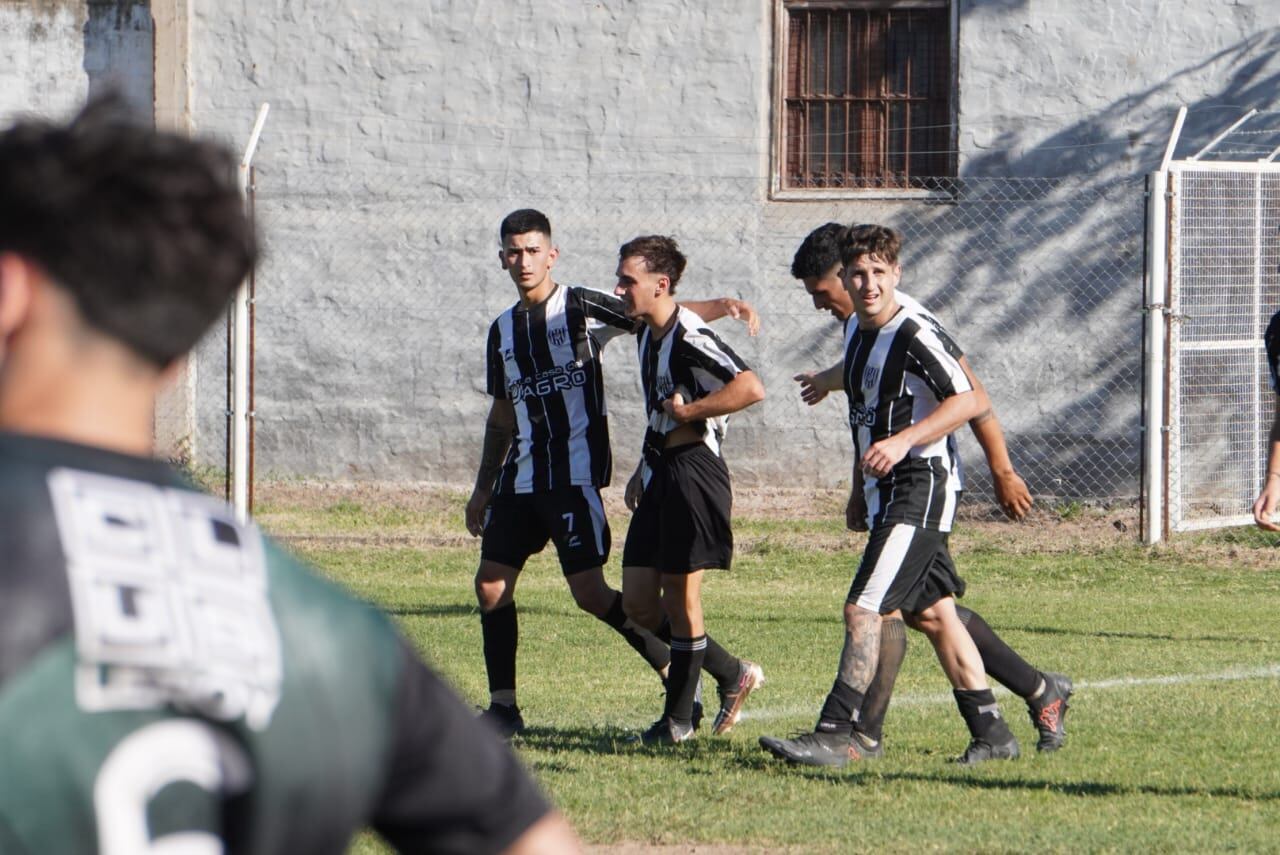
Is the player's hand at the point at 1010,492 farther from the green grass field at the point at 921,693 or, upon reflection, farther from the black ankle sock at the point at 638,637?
the black ankle sock at the point at 638,637

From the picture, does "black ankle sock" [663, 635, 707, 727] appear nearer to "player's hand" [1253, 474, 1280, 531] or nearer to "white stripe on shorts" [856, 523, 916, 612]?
"white stripe on shorts" [856, 523, 916, 612]

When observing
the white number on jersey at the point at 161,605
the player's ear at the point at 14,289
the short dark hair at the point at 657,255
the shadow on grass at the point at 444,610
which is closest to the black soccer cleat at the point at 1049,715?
the short dark hair at the point at 657,255

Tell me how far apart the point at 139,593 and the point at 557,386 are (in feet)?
20.4

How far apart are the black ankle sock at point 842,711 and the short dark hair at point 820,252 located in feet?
5.35

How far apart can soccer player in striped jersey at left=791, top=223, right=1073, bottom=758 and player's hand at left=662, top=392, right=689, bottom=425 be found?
0.61 metres

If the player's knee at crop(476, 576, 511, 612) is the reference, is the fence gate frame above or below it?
above

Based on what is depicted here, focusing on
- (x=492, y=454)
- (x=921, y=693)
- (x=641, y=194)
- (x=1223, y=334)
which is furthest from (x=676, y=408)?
(x=641, y=194)

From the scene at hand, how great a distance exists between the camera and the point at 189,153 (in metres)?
1.71

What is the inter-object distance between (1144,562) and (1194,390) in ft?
7.54

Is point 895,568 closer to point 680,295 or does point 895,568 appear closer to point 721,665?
point 721,665

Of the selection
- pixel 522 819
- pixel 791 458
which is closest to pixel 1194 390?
pixel 791 458

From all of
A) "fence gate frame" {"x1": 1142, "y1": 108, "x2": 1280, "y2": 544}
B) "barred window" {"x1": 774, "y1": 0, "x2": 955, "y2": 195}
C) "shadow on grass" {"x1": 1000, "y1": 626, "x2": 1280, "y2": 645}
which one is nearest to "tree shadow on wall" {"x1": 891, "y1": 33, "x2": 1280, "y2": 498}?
"barred window" {"x1": 774, "y1": 0, "x2": 955, "y2": 195}

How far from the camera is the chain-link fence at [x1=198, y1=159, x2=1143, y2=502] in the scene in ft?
51.9

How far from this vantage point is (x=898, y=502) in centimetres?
664
